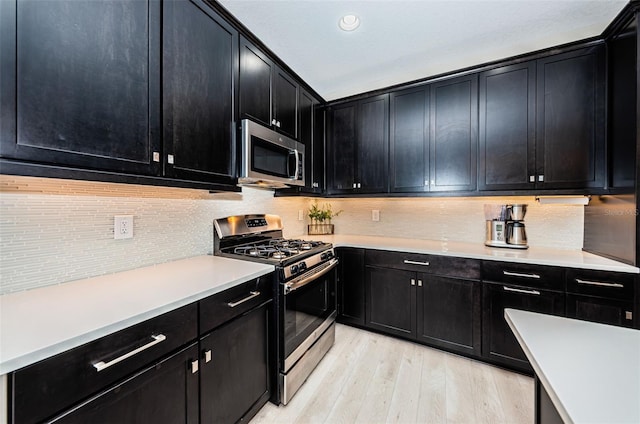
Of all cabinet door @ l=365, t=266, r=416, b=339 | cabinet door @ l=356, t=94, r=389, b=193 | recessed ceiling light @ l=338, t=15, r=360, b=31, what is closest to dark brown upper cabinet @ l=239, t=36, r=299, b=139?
recessed ceiling light @ l=338, t=15, r=360, b=31

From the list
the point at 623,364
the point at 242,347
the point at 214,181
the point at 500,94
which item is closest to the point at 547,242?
the point at 500,94

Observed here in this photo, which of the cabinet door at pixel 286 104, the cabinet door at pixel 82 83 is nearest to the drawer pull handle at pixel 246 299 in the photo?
the cabinet door at pixel 82 83

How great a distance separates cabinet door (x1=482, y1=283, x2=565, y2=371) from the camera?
1.87m

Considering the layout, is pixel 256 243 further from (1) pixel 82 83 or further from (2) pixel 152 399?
(1) pixel 82 83

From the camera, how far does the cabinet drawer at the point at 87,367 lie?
2.27 ft

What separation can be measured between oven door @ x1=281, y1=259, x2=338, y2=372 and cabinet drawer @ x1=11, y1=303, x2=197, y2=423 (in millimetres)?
710

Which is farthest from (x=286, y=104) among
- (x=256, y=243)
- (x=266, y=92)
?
(x=256, y=243)

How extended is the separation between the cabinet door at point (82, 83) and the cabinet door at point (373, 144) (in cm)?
200

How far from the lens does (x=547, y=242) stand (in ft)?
7.66

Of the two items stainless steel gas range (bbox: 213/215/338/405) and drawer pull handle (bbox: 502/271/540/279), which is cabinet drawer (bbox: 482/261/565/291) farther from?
stainless steel gas range (bbox: 213/215/338/405)

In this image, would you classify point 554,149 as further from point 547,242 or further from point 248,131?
point 248,131

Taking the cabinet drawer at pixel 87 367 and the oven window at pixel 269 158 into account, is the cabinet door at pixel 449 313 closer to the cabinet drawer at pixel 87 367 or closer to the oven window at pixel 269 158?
the oven window at pixel 269 158

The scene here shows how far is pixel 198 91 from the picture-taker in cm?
148

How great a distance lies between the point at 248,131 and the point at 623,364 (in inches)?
74.3
